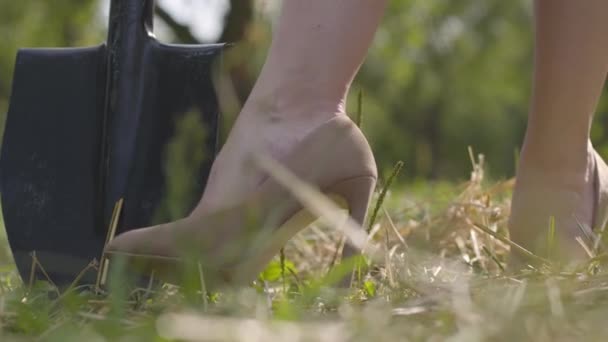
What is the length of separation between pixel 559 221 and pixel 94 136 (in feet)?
2.88

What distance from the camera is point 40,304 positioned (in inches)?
47.1

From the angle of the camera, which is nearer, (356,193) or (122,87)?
(356,193)

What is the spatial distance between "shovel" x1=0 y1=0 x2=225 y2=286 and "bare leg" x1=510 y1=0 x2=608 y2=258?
0.59 m

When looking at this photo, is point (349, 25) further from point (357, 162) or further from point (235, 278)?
point (235, 278)

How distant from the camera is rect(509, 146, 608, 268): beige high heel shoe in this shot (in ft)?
5.05

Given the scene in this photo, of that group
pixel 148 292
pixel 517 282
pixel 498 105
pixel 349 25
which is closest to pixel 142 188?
pixel 148 292

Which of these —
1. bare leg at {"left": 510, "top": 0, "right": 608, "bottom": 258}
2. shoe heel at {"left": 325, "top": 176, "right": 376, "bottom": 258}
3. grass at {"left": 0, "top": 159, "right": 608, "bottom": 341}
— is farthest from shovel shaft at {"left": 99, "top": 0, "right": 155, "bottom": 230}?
bare leg at {"left": 510, "top": 0, "right": 608, "bottom": 258}

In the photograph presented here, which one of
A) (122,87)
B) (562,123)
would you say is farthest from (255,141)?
→ (562,123)

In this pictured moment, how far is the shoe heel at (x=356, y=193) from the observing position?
4.49ft

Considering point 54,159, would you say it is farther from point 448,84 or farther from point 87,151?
point 448,84

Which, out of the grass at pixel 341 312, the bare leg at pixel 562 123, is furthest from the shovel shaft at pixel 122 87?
the bare leg at pixel 562 123

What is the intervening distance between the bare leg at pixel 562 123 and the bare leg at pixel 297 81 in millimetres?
395

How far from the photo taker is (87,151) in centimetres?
165

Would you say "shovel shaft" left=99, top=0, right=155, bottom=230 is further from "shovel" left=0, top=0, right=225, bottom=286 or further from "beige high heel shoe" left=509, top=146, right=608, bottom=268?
"beige high heel shoe" left=509, top=146, right=608, bottom=268
